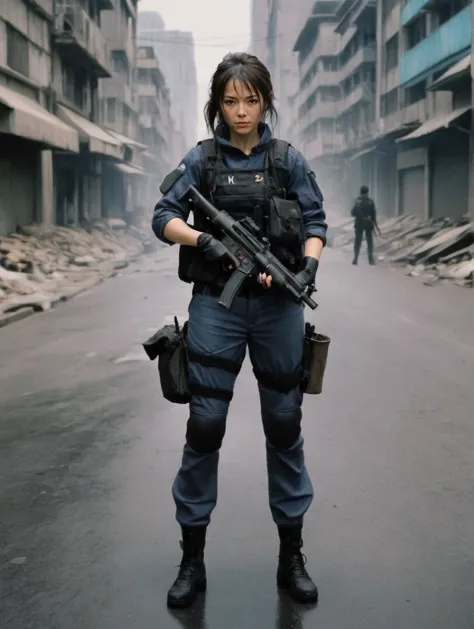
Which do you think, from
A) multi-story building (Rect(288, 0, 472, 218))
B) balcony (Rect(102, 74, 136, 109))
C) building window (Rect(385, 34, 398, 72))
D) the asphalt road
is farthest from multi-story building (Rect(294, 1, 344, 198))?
the asphalt road

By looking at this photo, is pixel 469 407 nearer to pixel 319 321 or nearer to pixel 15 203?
pixel 319 321

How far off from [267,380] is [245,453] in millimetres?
1836

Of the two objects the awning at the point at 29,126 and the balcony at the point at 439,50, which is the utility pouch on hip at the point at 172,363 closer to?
the awning at the point at 29,126

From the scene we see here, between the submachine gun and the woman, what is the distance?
0.05m

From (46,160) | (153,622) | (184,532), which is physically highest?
(46,160)

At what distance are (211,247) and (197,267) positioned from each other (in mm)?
158

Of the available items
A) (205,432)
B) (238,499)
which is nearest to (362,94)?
(238,499)

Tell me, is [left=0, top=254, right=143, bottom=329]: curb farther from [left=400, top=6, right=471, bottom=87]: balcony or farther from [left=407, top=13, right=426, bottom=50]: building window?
[left=407, top=13, right=426, bottom=50]: building window

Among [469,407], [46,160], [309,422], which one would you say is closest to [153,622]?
[309,422]

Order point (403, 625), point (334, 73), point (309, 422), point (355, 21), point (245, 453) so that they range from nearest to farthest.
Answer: point (403, 625) → point (245, 453) → point (309, 422) → point (355, 21) → point (334, 73)

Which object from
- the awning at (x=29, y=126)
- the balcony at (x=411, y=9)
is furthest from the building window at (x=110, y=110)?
the awning at (x=29, y=126)

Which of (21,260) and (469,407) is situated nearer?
(469,407)

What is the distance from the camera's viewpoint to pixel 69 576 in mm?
3035

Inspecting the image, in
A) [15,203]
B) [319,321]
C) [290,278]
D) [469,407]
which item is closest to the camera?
[290,278]
